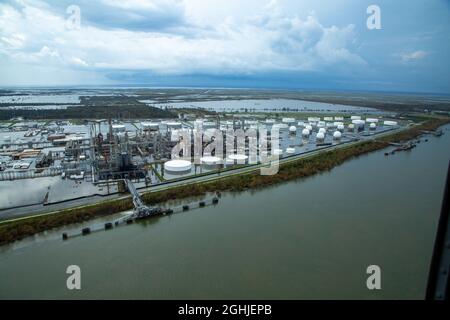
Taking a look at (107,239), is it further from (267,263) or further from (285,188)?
(285,188)

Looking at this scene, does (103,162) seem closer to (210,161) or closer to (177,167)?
(177,167)

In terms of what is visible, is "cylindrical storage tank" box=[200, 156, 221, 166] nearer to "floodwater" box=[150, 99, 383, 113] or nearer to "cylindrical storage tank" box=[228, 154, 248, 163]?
"cylindrical storage tank" box=[228, 154, 248, 163]

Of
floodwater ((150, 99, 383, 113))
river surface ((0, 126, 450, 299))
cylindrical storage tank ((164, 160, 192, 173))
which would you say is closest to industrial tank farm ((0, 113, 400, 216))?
cylindrical storage tank ((164, 160, 192, 173))

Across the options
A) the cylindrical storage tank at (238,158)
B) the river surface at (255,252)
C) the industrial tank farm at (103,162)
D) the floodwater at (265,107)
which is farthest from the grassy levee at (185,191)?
the floodwater at (265,107)

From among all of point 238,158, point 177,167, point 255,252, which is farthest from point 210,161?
point 255,252

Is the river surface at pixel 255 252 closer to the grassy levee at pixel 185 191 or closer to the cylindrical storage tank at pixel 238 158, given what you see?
the grassy levee at pixel 185 191
